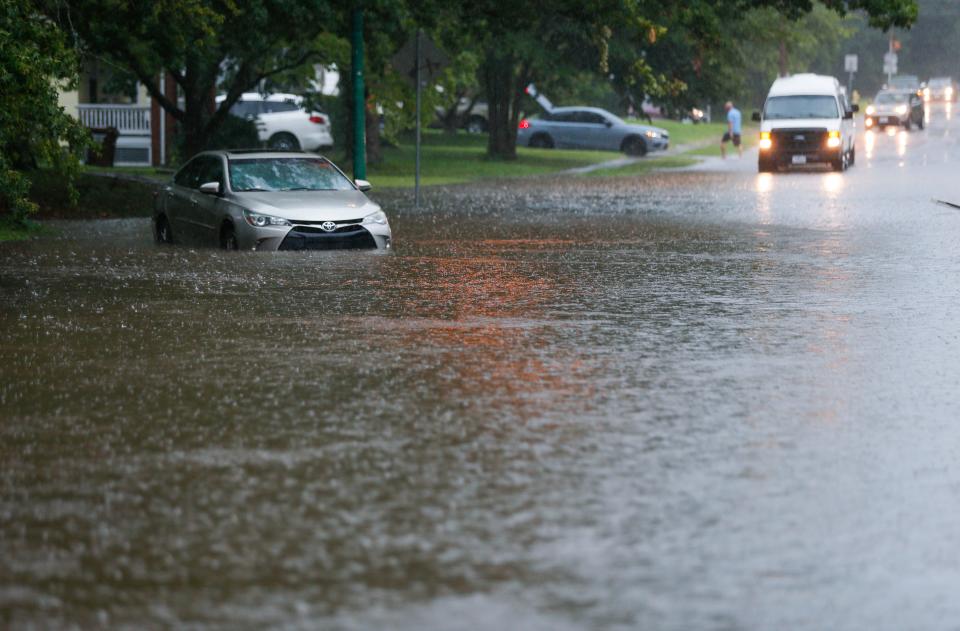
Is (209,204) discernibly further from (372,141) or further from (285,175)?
(372,141)

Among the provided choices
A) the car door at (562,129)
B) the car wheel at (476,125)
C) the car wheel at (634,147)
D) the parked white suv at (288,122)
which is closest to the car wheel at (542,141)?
the car door at (562,129)

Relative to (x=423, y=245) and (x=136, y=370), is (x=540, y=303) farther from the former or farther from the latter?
(x=423, y=245)

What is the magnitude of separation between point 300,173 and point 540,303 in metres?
6.98

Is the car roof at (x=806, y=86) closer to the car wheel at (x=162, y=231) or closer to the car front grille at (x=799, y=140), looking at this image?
the car front grille at (x=799, y=140)

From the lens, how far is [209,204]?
800 inches

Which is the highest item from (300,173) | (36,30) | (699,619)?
(36,30)

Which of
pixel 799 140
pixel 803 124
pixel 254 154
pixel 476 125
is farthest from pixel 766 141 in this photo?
pixel 476 125

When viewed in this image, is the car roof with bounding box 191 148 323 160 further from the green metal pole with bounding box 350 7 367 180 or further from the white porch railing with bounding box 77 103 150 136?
the white porch railing with bounding box 77 103 150 136

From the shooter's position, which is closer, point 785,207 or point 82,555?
point 82,555

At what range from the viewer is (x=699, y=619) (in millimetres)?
5488

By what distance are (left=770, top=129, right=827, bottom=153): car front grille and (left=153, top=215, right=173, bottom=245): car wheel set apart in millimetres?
23330

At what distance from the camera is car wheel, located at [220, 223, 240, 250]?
1957cm

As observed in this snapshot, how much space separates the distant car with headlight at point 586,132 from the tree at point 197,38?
21731mm

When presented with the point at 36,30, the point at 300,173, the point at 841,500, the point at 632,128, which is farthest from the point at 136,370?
the point at 632,128
